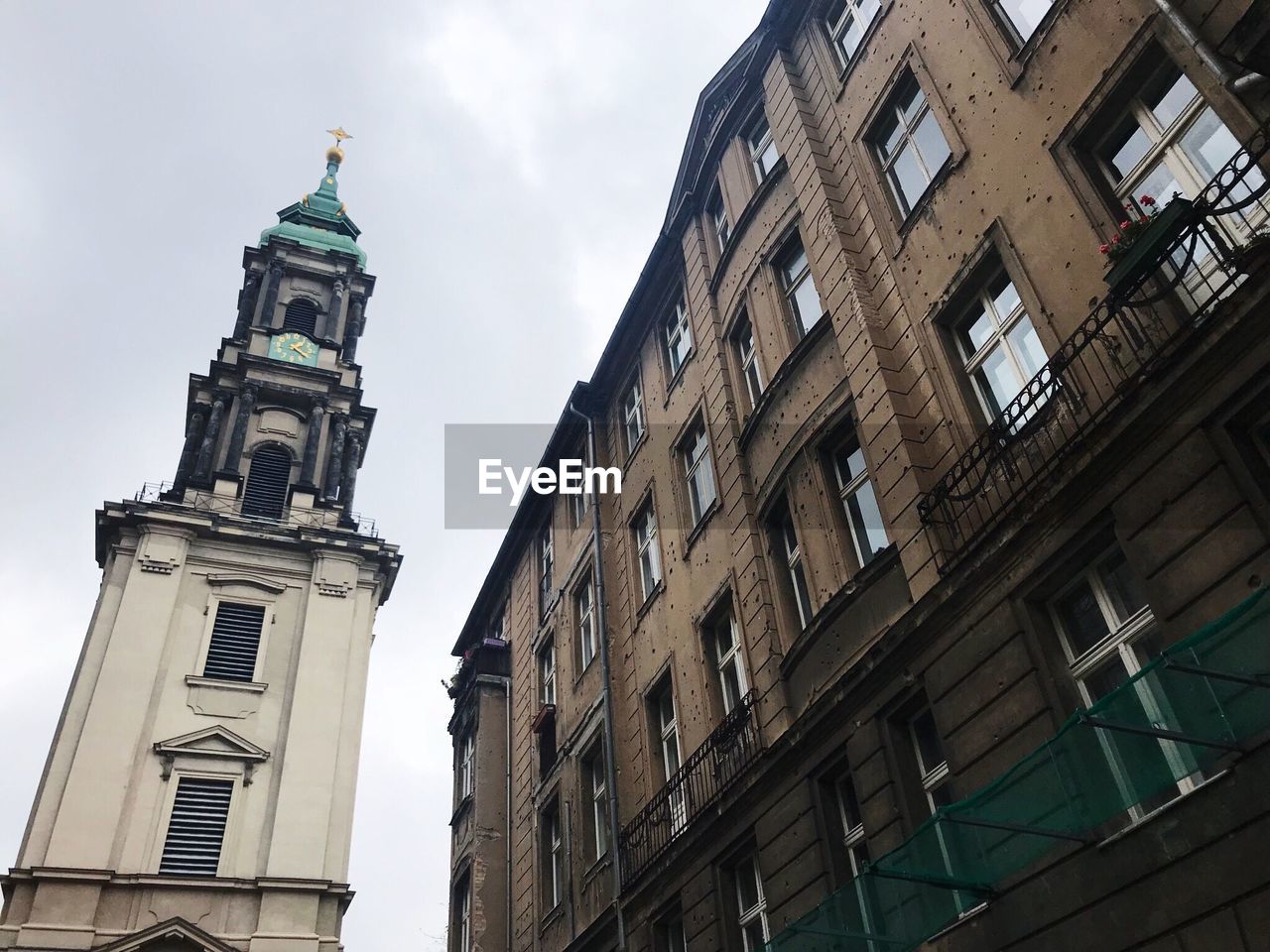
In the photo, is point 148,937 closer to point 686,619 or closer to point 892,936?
point 686,619

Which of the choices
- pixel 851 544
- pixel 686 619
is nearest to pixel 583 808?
pixel 686 619

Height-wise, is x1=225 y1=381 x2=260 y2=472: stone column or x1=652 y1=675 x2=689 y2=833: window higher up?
x1=225 y1=381 x2=260 y2=472: stone column

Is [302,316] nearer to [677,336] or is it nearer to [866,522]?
[677,336]

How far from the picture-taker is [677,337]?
19875mm

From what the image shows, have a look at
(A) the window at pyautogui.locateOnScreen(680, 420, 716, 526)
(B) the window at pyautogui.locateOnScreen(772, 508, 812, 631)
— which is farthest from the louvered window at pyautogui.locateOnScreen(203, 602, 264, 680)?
(B) the window at pyautogui.locateOnScreen(772, 508, 812, 631)

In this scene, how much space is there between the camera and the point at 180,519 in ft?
95.6

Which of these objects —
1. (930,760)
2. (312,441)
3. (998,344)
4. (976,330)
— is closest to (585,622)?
(930,760)

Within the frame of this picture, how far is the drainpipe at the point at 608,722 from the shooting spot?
16109 mm

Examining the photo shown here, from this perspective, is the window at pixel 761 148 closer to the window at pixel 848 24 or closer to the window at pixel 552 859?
the window at pixel 848 24

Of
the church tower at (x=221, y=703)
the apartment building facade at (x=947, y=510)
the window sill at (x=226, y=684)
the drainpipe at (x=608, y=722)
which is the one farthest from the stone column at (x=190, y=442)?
the apartment building facade at (x=947, y=510)

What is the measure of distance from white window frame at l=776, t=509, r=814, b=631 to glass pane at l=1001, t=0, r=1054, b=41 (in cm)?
626

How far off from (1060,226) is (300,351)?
105ft

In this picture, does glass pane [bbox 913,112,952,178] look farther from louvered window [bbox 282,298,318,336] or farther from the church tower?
louvered window [bbox 282,298,318,336]

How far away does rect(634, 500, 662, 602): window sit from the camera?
1850 centimetres
